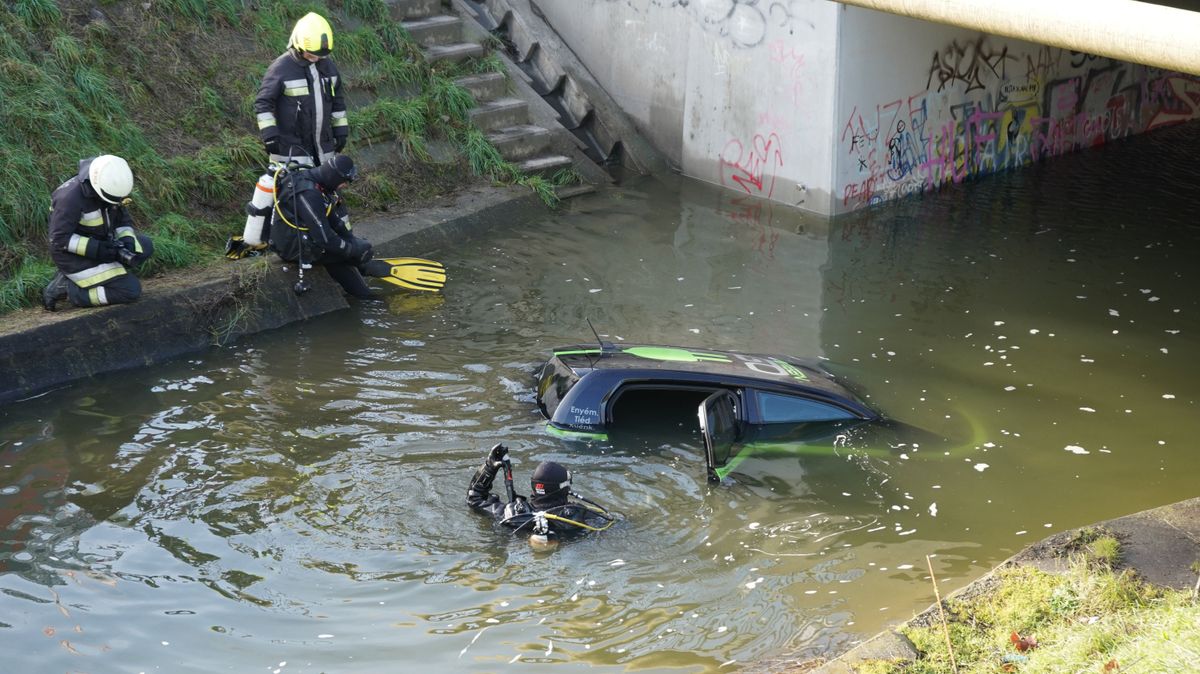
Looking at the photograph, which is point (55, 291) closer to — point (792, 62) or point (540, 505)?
point (540, 505)

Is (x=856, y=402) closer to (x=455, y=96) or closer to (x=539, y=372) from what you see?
(x=539, y=372)

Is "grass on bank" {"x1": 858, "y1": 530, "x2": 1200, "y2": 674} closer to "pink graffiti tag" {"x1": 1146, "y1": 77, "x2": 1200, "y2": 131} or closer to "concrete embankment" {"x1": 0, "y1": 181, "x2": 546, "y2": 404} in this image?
"concrete embankment" {"x1": 0, "y1": 181, "x2": 546, "y2": 404}

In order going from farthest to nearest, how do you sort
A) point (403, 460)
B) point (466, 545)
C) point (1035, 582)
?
point (403, 460) < point (466, 545) < point (1035, 582)

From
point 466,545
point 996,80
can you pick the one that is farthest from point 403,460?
point 996,80

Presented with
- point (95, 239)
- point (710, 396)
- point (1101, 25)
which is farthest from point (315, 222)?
point (1101, 25)

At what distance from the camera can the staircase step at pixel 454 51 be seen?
1544 centimetres

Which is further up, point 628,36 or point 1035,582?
point 628,36

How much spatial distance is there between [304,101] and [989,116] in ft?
30.6

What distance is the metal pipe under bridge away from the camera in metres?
8.44

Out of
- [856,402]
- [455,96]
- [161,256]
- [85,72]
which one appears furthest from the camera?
[455,96]

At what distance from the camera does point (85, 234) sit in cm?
991

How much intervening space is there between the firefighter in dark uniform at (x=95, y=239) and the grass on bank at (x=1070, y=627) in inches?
284

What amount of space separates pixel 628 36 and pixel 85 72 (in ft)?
23.4

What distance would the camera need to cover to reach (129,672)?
6168 mm
